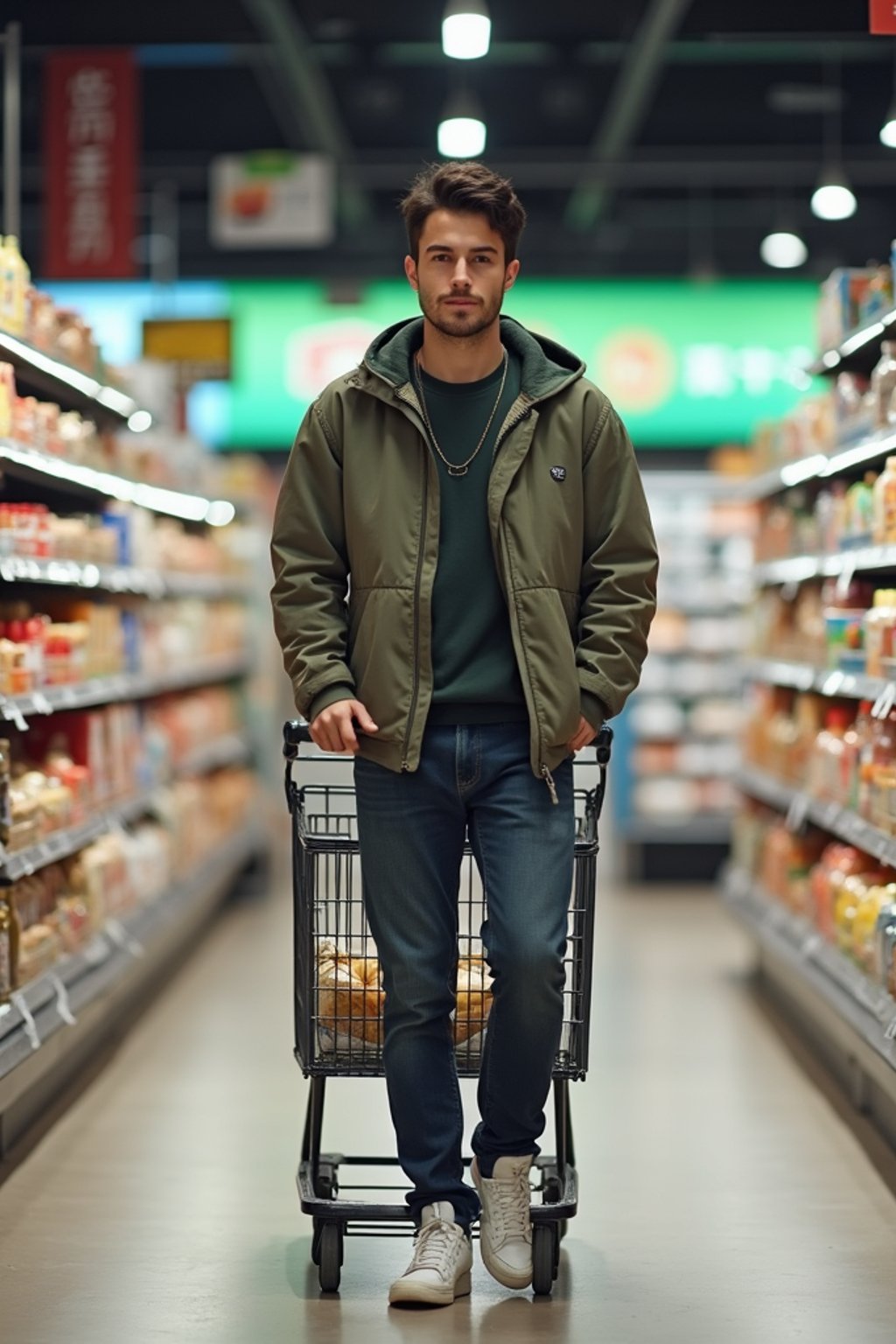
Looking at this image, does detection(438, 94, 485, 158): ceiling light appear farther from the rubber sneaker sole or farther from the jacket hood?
the rubber sneaker sole

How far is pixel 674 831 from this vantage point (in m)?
12.0

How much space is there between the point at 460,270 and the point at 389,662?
755 millimetres

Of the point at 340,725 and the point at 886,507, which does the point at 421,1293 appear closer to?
the point at 340,725

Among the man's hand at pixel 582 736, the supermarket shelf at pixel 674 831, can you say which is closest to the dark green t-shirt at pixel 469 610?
the man's hand at pixel 582 736

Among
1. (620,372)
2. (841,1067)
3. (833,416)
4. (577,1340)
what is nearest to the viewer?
(577,1340)

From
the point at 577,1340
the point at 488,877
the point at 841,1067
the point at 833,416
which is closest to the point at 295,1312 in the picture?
the point at 577,1340

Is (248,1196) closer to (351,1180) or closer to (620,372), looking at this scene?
(351,1180)

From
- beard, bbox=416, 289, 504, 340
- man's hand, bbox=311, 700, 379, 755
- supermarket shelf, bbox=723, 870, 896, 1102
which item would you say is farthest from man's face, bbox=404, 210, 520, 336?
supermarket shelf, bbox=723, 870, 896, 1102

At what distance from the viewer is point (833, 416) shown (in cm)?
671

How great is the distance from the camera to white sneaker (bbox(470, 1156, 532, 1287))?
12.6 ft

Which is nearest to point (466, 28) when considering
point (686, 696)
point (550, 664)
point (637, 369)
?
point (550, 664)

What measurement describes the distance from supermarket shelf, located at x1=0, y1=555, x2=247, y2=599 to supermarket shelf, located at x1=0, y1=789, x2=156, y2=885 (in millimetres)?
735

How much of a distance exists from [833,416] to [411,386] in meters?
3.23

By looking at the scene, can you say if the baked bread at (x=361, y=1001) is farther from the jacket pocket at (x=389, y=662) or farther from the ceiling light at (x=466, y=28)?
the ceiling light at (x=466, y=28)
